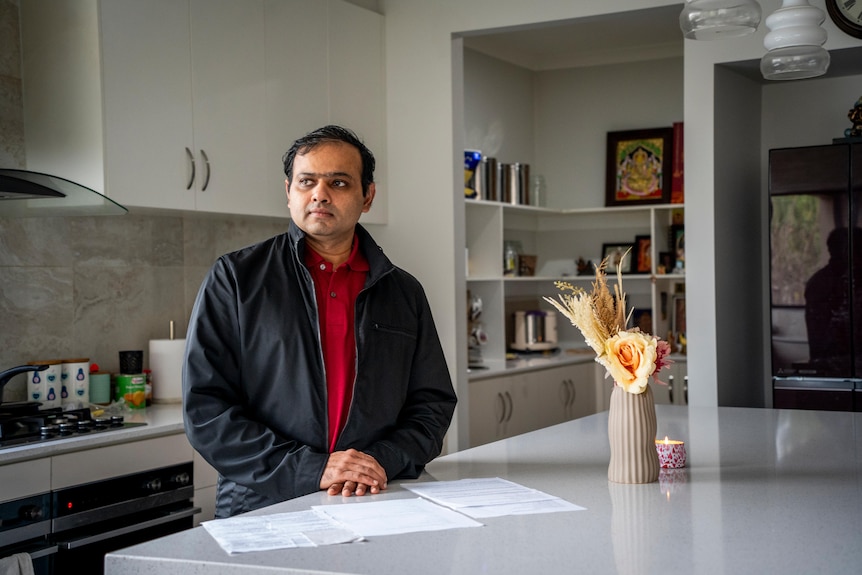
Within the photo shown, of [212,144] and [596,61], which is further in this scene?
[596,61]

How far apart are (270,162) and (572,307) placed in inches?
85.6

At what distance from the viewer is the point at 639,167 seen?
6.46m

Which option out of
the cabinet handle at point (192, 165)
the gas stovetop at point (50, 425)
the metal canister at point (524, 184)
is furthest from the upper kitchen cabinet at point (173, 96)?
the metal canister at point (524, 184)

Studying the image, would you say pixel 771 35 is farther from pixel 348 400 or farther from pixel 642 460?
pixel 348 400

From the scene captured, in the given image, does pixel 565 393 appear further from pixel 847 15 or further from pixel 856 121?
pixel 847 15

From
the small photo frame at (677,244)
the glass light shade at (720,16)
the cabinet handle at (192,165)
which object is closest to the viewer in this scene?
the glass light shade at (720,16)

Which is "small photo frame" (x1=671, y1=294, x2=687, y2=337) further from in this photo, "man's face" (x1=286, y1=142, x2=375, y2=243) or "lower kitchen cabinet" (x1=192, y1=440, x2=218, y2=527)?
"man's face" (x1=286, y1=142, x2=375, y2=243)

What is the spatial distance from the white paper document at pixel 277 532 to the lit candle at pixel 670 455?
0.83 meters

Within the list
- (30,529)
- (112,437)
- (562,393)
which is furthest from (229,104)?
(562,393)

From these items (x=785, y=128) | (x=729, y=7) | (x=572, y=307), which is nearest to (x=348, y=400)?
(x=572, y=307)

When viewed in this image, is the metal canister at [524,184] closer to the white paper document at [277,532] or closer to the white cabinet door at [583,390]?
the white cabinet door at [583,390]

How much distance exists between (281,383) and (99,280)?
1887 mm

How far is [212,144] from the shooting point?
3646mm

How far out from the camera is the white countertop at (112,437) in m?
2.70
